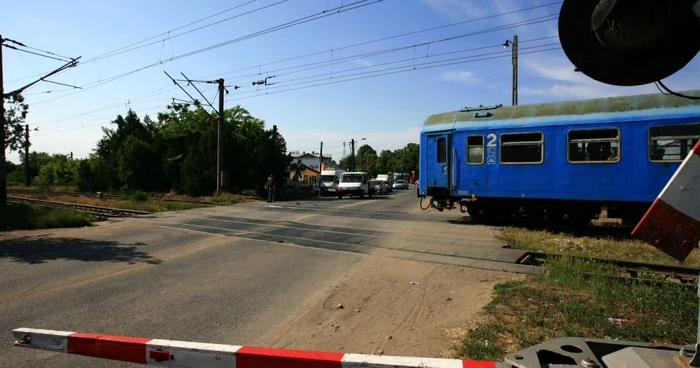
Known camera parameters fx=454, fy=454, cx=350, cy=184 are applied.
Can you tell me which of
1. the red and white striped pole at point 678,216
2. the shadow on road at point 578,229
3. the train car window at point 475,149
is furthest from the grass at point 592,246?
the red and white striped pole at point 678,216

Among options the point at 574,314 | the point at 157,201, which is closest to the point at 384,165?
the point at 157,201

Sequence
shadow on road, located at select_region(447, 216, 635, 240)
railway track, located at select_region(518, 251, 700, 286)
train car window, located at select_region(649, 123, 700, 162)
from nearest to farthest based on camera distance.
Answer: railway track, located at select_region(518, 251, 700, 286) < train car window, located at select_region(649, 123, 700, 162) < shadow on road, located at select_region(447, 216, 635, 240)

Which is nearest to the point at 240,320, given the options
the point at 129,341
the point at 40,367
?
the point at 40,367

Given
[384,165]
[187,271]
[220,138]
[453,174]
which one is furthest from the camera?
[384,165]

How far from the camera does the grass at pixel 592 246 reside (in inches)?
355

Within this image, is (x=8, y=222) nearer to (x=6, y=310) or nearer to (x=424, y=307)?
(x=6, y=310)

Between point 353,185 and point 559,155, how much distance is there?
21.8 meters

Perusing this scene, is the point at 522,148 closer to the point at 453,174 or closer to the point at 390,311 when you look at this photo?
the point at 453,174

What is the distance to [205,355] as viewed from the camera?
264cm

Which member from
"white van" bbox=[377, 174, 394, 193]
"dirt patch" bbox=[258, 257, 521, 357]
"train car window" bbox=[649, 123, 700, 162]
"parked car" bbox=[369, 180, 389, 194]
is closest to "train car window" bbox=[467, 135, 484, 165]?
"train car window" bbox=[649, 123, 700, 162]

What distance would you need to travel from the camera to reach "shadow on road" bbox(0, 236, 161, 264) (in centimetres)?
907

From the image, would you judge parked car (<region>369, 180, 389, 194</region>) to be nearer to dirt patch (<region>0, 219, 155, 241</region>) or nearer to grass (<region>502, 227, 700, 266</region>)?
dirt patch (<region>0, 219, 155, 241</region>)

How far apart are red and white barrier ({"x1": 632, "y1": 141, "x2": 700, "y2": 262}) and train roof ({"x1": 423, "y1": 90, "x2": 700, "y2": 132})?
10.8m

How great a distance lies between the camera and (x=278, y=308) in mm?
5914
